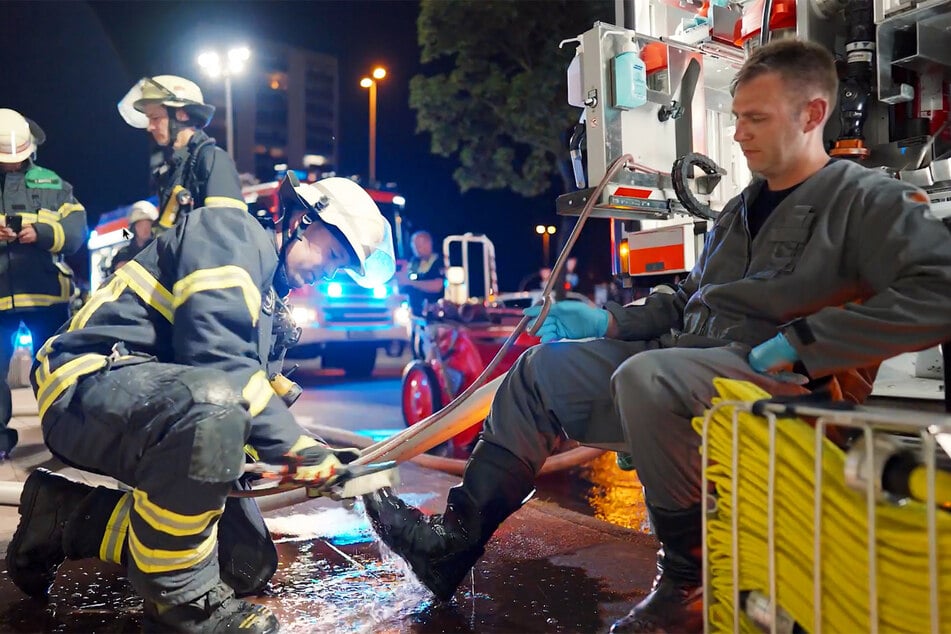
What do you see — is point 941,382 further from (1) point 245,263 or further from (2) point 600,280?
(2) point 600,280

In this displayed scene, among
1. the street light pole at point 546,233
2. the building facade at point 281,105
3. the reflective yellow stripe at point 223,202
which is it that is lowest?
the reflective yellow stripe at point 223,202

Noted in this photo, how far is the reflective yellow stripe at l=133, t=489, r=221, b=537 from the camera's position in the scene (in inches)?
80.2

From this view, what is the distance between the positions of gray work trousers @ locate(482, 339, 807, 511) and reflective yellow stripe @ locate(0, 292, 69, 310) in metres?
4.05

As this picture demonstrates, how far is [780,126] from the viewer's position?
2299mm

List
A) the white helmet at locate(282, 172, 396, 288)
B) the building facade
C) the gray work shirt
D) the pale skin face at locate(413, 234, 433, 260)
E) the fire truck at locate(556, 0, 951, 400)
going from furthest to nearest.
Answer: the building facade, the pale skin face at locate(413, 234, 433, 260), the fire truck at locate(556, 0, 951, 400), the white helmet at locate(282, 172, 396, 288), the gray work shirt

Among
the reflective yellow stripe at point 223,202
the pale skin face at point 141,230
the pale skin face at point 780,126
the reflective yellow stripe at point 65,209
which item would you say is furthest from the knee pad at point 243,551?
the pale skin face at point 141,230

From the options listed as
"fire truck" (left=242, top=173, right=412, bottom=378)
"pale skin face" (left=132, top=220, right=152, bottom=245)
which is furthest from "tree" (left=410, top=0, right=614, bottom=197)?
"pale skin face" (left=132, top=220, right=152, bottom=245)

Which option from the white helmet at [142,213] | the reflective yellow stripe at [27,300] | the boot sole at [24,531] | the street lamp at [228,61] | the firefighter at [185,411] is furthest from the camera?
the street lamp at [228,61]

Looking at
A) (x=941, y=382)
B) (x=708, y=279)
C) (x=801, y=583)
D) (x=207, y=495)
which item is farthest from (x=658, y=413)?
(x=941, y=382)

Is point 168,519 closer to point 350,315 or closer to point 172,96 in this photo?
point 172,96

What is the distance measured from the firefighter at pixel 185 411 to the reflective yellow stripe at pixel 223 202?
0.28ft

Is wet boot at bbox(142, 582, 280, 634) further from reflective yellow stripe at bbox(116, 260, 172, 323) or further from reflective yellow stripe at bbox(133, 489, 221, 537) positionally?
reflective yellow stripe at bbox(116, 260, 172, 323)

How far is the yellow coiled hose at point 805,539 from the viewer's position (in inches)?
52.5

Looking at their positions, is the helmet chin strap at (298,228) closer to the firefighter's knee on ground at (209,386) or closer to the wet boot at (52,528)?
the firefighter's knee on ground at (209,386)
